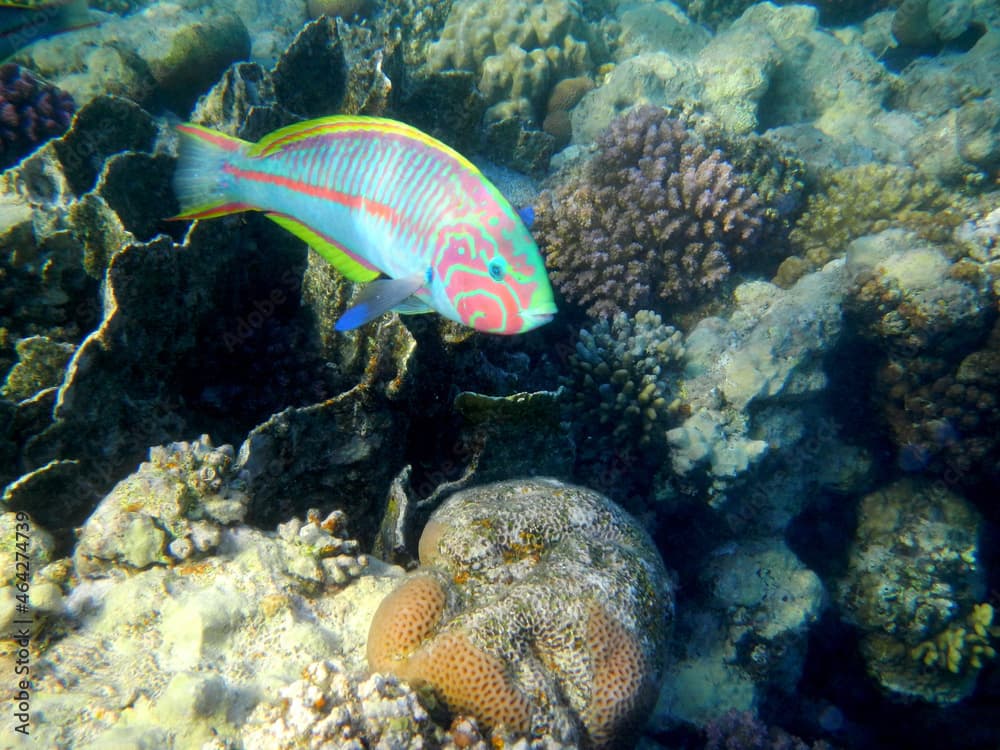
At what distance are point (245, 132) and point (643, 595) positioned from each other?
14.0 ft

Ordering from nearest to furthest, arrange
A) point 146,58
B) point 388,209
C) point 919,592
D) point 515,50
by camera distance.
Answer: point 388,209
point 919,592
point 146,58
point 515,50

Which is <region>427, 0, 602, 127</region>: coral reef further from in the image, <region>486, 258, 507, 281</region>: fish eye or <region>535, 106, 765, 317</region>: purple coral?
<region>486, 258, 507, 281</region>: fish eye

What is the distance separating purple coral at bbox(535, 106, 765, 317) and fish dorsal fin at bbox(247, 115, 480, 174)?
9.47 feet

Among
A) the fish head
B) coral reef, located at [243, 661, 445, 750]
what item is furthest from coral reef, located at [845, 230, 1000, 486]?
coral reef, located at [243, 661, 445, 750]

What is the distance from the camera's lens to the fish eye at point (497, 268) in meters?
1.93

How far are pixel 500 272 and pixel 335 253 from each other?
2.99 feet

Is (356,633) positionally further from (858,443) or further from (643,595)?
(858,443)

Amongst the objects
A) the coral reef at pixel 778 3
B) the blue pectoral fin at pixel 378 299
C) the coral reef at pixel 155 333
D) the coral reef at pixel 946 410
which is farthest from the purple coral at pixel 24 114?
the coral reef at pixel 778 3

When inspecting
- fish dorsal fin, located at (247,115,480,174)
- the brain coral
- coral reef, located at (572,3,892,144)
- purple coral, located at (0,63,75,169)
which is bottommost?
the brain coral

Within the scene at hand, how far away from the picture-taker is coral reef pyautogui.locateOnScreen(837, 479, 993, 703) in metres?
5.45

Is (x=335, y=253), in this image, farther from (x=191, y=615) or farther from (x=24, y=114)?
(x=24, y=114)

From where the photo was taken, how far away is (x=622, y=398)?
15.0 ft

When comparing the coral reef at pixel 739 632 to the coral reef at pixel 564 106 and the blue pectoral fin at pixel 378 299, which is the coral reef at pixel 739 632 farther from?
the coral reef at pixel 564 106

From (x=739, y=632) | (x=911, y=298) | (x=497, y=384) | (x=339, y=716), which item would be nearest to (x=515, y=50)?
(x=497, y=384)
